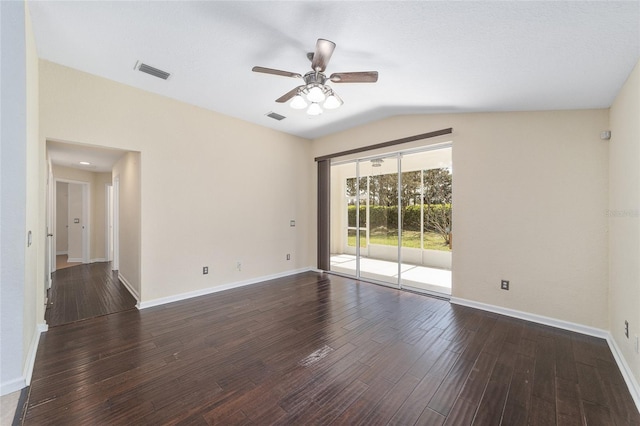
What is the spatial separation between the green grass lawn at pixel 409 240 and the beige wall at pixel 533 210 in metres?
1.23

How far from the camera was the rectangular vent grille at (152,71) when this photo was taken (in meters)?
2.92

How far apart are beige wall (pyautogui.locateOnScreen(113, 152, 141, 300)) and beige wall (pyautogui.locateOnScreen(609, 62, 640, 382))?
17.3 feet

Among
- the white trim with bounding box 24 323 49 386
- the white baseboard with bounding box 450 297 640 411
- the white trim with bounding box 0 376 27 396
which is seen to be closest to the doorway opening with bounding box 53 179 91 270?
the white trim with bounding box 24 323 49 386

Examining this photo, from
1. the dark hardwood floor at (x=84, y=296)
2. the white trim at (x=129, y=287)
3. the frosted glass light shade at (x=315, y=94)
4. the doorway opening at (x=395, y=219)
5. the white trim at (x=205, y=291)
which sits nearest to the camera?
the frosted glass light shade at (x=315, y=94)

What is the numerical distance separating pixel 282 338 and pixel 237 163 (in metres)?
3.08

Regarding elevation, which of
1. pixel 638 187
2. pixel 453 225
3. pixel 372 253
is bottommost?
pixel 372 253

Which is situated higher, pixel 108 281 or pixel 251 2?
pixel 251 2

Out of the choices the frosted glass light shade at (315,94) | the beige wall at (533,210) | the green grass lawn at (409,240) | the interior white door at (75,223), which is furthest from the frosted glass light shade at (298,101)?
the interior white door at (75,223)

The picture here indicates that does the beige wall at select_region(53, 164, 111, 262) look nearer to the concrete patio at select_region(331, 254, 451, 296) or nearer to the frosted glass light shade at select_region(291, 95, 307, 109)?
the concrete patio at select_region(331, 254, 451, 296)

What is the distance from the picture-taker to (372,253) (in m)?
5.37

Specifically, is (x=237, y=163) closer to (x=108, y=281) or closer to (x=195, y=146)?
(x=195, y=146)

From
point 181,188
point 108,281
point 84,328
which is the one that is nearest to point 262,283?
point 181,188

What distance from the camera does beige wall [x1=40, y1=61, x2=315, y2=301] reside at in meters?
3.14

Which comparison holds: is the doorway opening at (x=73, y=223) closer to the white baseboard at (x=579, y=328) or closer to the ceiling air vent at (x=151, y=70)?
the ceiling air vent at (x=151, y=70)
